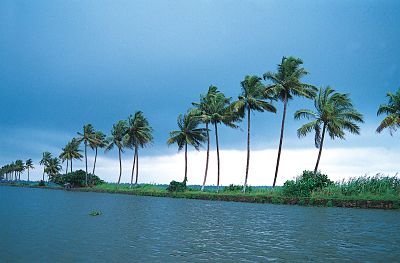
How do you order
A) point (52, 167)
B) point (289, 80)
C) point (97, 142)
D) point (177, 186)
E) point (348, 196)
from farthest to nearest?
1. point (52, 167)
2. point (97, 142)
3. point (177, 186)
4. point (289, 80)
5. point (348, 196)

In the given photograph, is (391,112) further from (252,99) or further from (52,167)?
(52,167)

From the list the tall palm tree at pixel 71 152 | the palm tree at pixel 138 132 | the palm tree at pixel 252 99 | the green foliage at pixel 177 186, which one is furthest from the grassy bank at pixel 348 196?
the tall palm tree at pixel 71 152

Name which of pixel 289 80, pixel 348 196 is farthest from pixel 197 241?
pixel 289 80

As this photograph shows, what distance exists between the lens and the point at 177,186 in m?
53.3

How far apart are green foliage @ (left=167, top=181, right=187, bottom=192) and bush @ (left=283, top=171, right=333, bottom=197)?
20.0m

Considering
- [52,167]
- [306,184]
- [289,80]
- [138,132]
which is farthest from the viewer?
[52,167]

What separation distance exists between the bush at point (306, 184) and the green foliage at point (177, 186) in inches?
789

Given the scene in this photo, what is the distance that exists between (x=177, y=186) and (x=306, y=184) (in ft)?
76.0

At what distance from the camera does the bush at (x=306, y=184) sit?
3529 centimetres

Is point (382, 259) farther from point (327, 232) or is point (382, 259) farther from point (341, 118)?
point (341, 118)

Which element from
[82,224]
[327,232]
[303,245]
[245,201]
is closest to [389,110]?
[245,201]

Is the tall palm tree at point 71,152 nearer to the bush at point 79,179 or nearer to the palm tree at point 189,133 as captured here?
the bush at point 79,179

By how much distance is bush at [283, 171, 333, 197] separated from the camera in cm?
3529

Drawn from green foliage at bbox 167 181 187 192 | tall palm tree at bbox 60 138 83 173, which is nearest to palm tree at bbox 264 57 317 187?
green foliage at bbox 167 181 187 192
